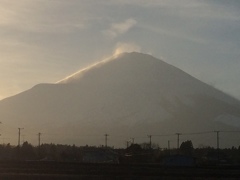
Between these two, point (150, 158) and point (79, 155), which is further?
point (79, 155)

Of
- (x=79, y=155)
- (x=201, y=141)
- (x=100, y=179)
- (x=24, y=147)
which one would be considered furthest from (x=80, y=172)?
(x=201, y=141)

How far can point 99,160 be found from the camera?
65.9 metres

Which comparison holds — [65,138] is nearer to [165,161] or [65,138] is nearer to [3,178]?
[165,161]

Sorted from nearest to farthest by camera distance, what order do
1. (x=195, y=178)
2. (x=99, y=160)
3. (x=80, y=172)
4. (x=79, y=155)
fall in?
(x=195, y=178) → (x=80, y=172) → (x=99, y=160) → (x=79, y=155)

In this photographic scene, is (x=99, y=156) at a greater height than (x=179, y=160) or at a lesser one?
greater

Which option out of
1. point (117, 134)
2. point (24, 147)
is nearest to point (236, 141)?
point (117, 134)

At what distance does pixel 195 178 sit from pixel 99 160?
33.2 meters

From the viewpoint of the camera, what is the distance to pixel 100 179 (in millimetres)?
31672

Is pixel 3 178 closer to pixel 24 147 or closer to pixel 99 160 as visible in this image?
pixel 99 160

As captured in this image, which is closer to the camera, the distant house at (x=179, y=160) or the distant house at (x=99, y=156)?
the distant house at (x=179, y=160)

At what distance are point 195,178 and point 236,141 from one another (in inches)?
6427

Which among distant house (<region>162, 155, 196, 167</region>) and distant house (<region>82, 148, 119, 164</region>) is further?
distant house (<region>82, 148, 119, 164</region>)

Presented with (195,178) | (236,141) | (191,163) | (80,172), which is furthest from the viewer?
(236,141)

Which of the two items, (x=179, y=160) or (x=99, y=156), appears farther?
(x=99, y=156)
